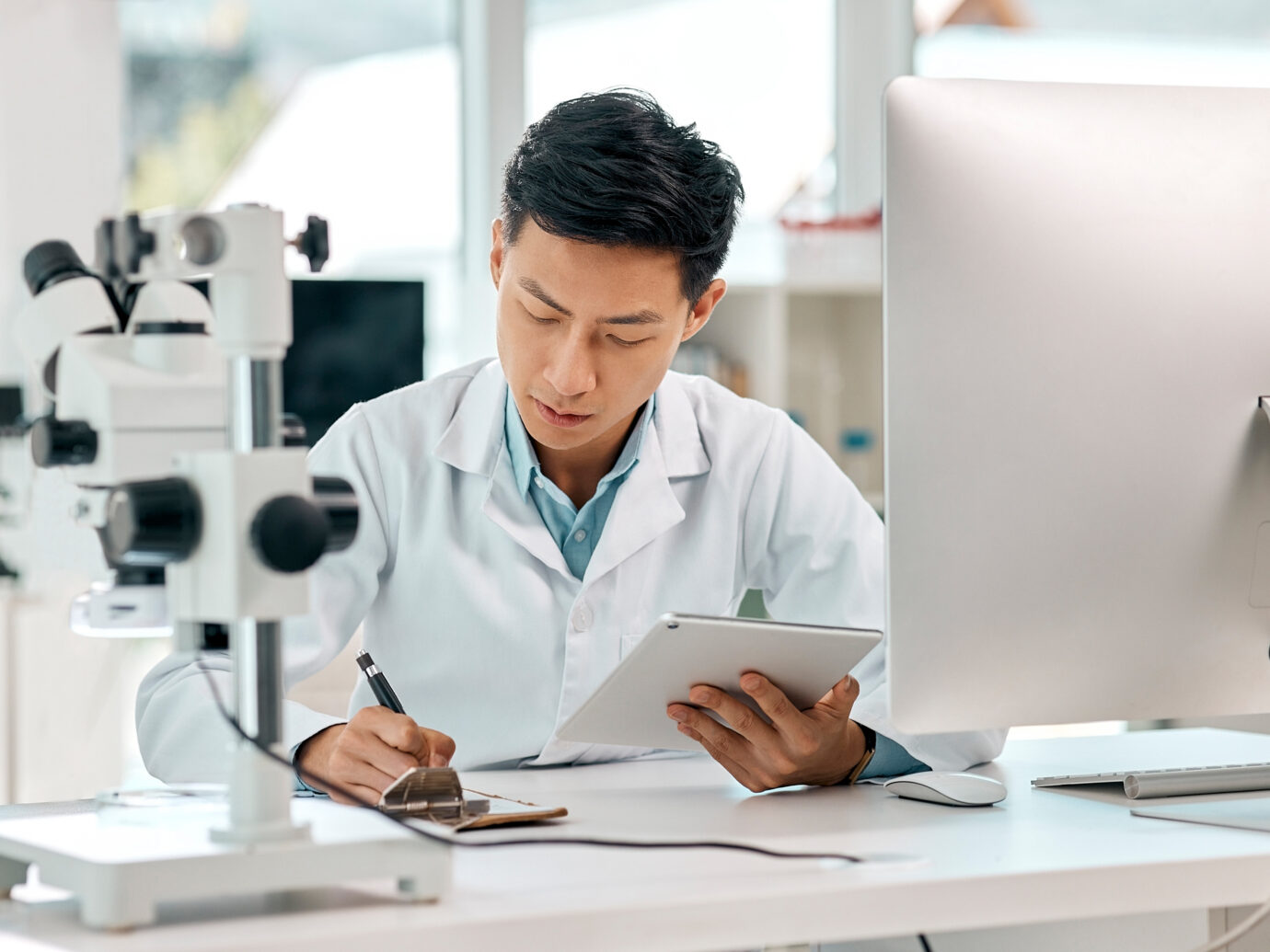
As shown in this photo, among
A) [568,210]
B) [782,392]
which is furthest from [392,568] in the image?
[782,392]

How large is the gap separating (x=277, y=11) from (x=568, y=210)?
106 inches

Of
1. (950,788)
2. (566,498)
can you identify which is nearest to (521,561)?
(566,498)

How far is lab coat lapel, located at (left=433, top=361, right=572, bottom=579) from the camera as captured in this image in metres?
1.52

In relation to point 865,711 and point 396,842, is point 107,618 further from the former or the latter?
point 865,711

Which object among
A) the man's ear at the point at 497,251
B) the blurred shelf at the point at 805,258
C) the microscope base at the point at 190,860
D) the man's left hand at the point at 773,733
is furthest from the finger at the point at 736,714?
the blurred shelf at the point at 805,258

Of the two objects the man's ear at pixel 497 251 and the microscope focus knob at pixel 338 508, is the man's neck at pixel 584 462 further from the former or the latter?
the microscope focus knob at pixel 338 508

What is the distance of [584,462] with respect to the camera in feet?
5.33

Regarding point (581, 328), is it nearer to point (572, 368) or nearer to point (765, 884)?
point (572, 368)

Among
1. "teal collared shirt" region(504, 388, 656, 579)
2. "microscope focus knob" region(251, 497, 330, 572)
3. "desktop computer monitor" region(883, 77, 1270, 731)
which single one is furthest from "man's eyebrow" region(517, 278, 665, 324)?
"microscope focus knob" region(251, 497, 330, 572)

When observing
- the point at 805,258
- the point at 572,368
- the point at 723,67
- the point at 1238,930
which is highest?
the point at 723,67

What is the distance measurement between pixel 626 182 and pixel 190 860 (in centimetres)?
81

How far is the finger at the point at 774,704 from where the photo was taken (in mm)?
1112

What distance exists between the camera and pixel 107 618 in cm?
84

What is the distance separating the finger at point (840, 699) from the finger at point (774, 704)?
5 cm
